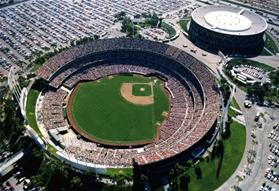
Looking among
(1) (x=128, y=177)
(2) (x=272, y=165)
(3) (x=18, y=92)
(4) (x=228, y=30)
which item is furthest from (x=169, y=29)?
(1) (x=128, y=177)

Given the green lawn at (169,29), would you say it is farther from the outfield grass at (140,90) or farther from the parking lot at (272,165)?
the parking lot at (272,165)

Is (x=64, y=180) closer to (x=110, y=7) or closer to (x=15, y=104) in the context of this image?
(x=15, y=104)

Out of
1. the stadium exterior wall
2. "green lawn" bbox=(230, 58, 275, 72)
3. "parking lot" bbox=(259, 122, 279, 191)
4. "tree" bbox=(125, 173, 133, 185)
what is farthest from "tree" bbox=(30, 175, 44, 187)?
the stadium exterior wall

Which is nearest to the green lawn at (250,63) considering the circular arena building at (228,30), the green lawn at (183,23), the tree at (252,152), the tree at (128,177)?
the circular arena building at (228,30)

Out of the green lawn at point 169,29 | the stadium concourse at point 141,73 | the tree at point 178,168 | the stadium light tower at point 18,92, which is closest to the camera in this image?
the tree at point 178,168

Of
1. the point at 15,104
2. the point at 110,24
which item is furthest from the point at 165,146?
the point at 110,24

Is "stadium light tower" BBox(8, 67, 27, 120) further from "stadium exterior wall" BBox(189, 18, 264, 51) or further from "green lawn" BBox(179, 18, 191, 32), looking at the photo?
"green lawn" BBox(179, 18, 191, 32)
